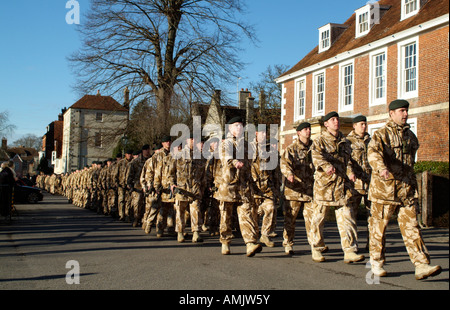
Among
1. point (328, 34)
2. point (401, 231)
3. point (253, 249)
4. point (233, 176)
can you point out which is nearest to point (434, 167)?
point (233, 176)

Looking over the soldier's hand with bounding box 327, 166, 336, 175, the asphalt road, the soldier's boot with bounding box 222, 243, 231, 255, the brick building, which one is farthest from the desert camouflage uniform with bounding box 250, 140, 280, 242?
the brick building

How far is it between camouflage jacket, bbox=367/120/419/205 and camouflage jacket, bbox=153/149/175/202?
5.04 metres

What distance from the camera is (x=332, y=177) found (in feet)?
24.8

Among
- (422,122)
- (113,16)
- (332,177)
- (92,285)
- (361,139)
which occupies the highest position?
(113,16)

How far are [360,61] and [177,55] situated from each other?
368 inches

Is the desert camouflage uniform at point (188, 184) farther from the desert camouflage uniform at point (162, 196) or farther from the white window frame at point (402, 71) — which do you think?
the white window frame at point (402, 71)

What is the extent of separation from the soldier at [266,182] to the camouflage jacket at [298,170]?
2.34 ft

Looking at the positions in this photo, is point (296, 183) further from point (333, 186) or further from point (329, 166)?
point (329, 166)

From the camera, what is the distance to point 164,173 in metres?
11.2

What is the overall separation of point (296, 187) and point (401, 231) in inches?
103

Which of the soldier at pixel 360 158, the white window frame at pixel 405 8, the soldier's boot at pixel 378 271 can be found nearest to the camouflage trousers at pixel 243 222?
the soldier at pixel 360 158

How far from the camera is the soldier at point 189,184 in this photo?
10227mm
